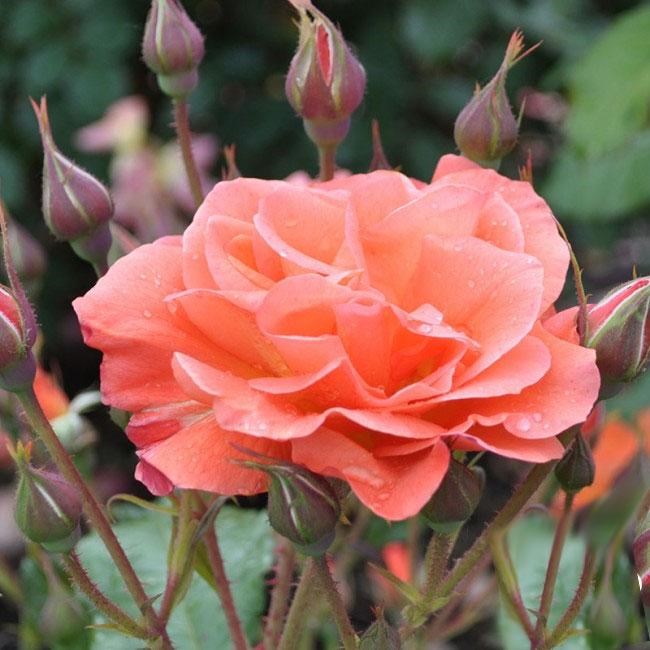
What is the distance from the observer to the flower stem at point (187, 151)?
56 centimetres

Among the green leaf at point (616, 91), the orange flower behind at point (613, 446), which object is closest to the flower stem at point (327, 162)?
the orange flower behind at point (613, 446)

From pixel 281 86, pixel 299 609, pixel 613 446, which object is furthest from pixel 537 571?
pixel 281 86

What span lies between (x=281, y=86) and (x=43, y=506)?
134 cm

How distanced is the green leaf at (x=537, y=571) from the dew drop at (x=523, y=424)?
272 millimetres

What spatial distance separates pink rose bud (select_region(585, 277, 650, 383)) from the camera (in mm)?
421

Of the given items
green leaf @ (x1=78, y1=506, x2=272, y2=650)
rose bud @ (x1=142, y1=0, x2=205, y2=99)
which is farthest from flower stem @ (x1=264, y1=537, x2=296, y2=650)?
rose bud @ (x1=142, y1=0, x2=205, y2=99)

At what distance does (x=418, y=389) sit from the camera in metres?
0.38

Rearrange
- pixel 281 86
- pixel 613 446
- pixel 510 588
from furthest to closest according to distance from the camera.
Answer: pixel 281 86 → pixel 613 446 → pixel 510 588

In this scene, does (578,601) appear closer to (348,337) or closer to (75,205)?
(348,337)

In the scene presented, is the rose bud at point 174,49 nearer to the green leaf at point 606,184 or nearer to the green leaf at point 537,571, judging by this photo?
the green leaf at point 537,571

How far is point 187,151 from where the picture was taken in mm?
571

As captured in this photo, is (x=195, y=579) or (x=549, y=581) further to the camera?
(x=195, y=579)

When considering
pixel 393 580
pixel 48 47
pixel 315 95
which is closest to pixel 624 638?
pixel 393 580

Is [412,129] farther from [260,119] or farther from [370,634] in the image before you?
[370,634]
